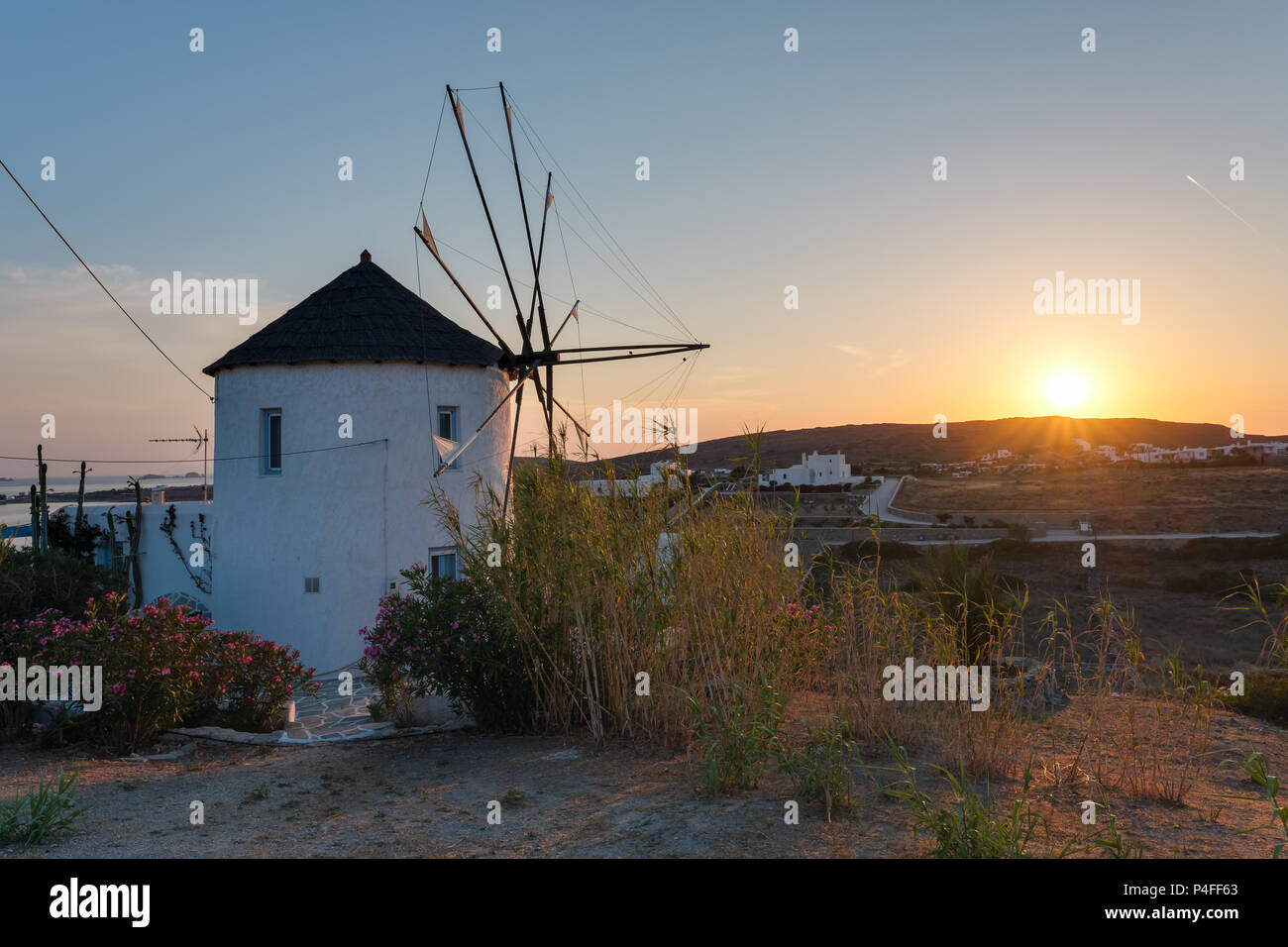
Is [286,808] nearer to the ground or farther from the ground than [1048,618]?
nearer to the ground

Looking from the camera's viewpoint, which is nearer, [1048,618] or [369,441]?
[1048,618]

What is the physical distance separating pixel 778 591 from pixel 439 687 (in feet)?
10.5

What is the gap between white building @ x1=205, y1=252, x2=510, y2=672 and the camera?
14.8 meters

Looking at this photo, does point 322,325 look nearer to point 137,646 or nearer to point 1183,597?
point 137,646

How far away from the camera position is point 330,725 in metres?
9.91

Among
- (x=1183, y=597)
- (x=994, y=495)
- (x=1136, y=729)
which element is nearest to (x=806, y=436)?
(x=994, y=495)

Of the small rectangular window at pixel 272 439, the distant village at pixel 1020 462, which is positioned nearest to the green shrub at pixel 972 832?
the small rectangular window at pixel 272 439

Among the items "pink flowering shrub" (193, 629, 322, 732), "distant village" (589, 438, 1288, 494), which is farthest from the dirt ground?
"distant village" (589, 438, 1288, 494)

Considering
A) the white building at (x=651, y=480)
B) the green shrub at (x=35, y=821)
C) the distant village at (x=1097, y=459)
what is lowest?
the green shrub at (x=35, y=821)

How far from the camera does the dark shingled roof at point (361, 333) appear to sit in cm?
1485

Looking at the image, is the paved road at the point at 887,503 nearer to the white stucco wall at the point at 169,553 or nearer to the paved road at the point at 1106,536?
the paved road at the point at 1106,536

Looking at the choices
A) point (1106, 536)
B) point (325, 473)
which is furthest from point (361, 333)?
point (1106, 536)

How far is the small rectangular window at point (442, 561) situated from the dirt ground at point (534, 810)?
7.97 meters
